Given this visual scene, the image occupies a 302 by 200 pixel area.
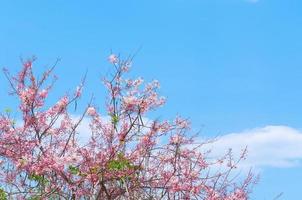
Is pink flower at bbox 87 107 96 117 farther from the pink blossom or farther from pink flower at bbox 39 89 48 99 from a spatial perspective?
pink flower at bbox 39 89 48 99

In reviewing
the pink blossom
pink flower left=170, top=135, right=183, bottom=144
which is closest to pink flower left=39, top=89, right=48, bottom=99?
the pink blossom

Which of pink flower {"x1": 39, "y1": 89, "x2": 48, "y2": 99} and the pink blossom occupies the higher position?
pink flower {"x1": 39, "y1": 89, "x2": 48, "y2": 99}

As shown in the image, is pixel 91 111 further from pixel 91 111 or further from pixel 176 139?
pixel 176 139

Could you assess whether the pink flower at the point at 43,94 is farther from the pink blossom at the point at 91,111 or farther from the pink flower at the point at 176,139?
the pink flower at the point at 176,139

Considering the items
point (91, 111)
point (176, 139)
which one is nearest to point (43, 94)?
point (91, 111)

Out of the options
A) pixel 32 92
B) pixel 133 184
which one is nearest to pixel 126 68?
pixel 32 92

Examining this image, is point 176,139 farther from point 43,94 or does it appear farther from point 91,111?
point 43,94

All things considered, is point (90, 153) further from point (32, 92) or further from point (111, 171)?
point (32, 92)

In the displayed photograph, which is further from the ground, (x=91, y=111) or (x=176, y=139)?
(x=91, y=111)

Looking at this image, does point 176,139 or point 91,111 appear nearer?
point 176,139

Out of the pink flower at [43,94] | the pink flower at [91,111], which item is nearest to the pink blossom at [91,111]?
the pink flower at [91,111]

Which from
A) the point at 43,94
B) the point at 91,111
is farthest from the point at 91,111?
the point at 43,94

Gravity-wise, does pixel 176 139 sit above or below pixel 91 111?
below

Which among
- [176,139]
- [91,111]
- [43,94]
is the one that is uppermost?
[43,94]
